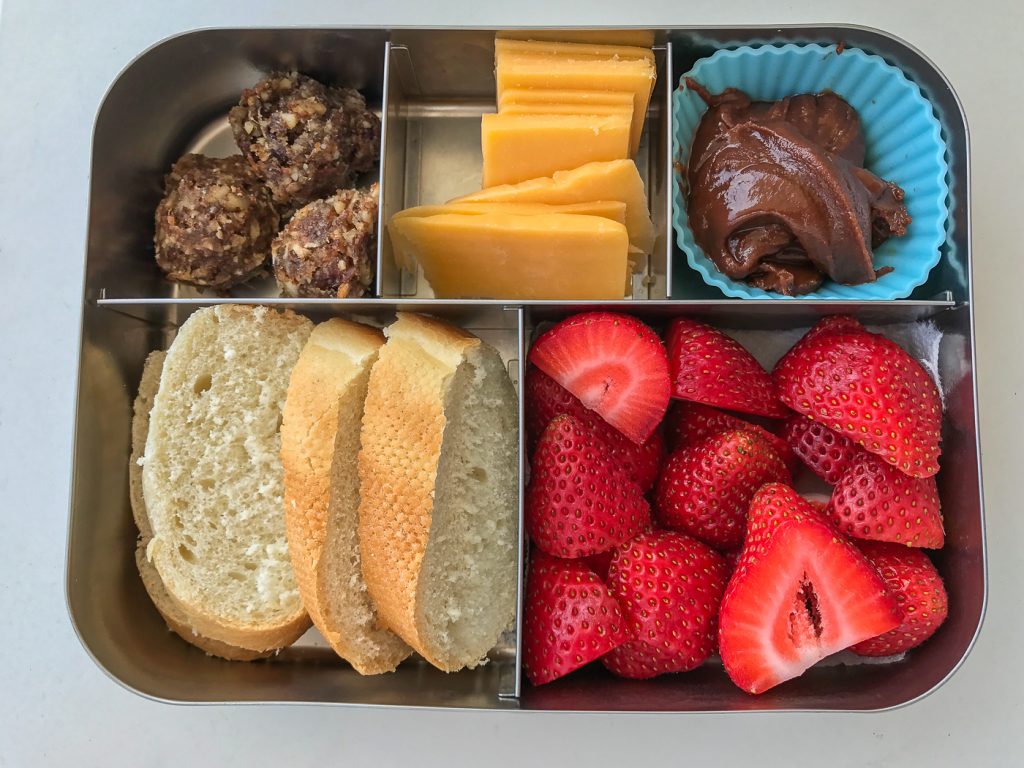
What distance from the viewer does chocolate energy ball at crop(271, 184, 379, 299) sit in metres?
1.29

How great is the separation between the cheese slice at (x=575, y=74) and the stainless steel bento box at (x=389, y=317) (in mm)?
58

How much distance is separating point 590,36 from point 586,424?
67 centimetres

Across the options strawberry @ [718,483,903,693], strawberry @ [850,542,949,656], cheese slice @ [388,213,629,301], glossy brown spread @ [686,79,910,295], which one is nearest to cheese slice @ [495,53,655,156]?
glossy brown spread @ [686,79,910,295]

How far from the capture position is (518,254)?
1.27 meters

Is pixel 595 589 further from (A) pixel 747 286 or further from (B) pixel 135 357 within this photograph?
(B) pixel 135 357

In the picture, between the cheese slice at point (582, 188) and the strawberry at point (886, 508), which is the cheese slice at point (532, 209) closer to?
the cheese slice at point (582, 188)

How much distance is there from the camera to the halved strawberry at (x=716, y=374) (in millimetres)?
1260

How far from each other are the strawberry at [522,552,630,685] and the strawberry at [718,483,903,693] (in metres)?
0.18

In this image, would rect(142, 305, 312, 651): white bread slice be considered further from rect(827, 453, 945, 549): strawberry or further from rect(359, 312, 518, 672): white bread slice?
rect(827, 453, 945, 549): strawberry

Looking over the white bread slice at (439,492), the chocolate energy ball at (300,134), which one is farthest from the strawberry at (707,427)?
the chocolate energy ball at (300,134)

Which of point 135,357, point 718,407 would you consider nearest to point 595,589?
point 718,407

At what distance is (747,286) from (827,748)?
83cm

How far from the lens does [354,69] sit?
144 cm

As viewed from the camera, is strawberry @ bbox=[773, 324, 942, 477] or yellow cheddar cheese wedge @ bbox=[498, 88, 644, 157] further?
yellow cheddar cheese wedge @ bbox=[498, 88, 644, 157]
